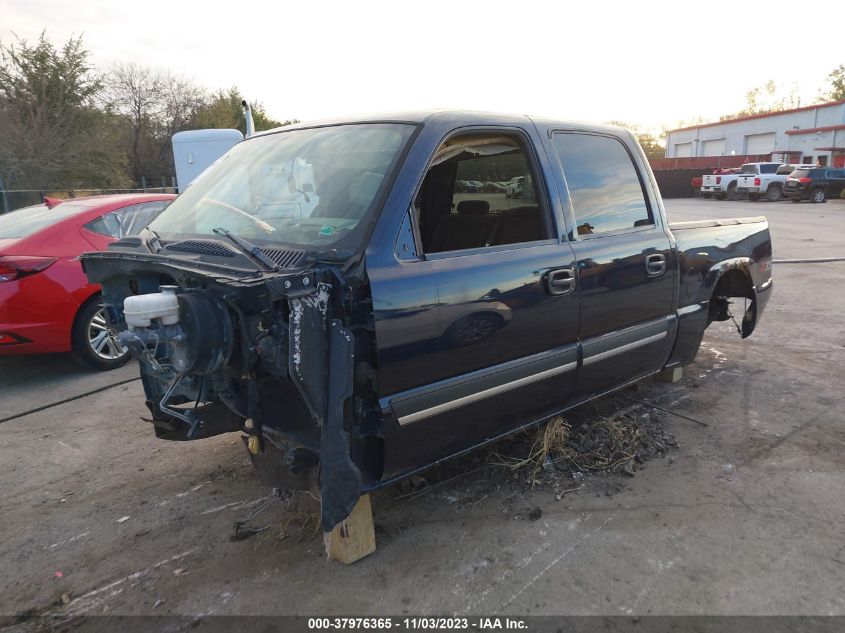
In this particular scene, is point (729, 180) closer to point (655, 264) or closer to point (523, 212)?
point (655, 264)

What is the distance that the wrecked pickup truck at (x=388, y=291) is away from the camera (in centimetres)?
226

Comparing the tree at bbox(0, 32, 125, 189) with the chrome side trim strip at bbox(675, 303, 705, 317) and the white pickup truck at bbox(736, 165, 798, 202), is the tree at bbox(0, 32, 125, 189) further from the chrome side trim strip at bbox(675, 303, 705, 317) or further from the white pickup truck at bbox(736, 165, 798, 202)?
the white pickup truck at bbox(736, 165, 798, 202)

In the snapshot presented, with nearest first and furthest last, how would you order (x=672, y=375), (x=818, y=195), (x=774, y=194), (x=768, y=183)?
(x=672, y=375) → (x=818, y=195) → (x=768, y=183) → (x=774, y=194)

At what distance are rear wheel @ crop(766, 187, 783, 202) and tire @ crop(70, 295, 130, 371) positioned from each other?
30791 millimetres

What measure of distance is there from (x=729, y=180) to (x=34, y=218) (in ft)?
102

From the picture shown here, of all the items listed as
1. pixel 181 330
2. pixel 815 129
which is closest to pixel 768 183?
pixel 815 129

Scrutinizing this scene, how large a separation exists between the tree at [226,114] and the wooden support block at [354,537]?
3470 centimetres

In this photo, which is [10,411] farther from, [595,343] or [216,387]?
[595,343]

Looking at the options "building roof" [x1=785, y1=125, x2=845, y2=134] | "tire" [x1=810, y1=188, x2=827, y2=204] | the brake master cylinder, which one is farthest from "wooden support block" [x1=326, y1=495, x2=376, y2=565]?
"building roof" [x1=785, y1=125, x2=845, y2=134]

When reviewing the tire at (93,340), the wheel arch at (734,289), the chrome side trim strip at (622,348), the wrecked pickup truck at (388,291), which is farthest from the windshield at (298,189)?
the wheel arch at (734,289)

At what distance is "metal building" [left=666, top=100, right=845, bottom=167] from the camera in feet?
123

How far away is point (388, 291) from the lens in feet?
7.79

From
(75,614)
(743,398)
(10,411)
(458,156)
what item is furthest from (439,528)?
(10,411)

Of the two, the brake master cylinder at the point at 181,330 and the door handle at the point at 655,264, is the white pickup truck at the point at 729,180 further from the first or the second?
the brake master cylinder at the point at 181,330
